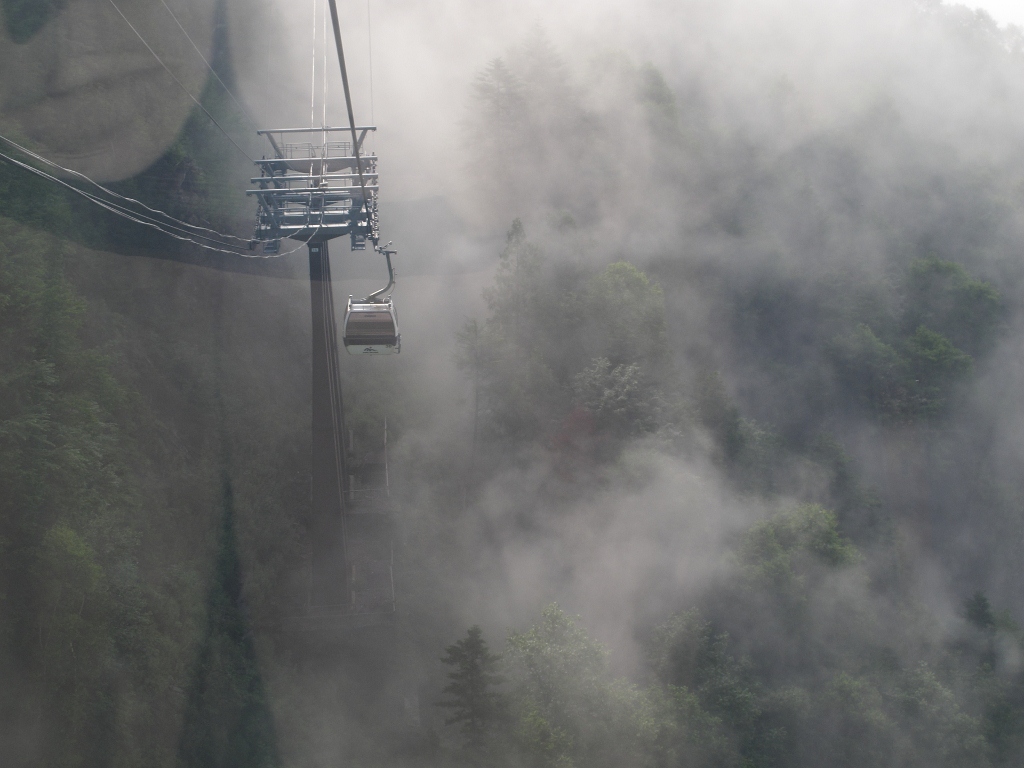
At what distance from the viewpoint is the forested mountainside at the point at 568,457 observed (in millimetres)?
20094

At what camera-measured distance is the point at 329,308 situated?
69.8 ft

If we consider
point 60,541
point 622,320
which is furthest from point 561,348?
point 60,541

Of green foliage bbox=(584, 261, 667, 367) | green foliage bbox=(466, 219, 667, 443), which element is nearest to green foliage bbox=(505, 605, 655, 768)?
green foliage bbox=(466, 219, 667, 443)

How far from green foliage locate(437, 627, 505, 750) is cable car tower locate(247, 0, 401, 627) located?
483 centimetres

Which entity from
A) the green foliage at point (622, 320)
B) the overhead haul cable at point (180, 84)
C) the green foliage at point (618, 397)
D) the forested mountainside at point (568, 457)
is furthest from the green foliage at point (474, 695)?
the overhead haul cable at point (180, 84)

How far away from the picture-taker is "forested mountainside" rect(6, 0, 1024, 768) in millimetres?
20094

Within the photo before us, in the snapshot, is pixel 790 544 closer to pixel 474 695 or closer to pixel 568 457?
pixel 568 457

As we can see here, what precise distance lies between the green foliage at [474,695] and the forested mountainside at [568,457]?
3.0 inches

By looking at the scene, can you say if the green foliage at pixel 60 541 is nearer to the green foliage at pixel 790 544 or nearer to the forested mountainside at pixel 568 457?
the forested mountainside at pixel 568 457

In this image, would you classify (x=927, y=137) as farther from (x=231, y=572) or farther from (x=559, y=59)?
(x=231, y=572)

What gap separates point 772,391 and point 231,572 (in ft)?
85.8

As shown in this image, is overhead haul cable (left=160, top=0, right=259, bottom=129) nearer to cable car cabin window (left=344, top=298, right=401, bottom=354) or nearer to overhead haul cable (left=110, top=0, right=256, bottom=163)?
overhead haul cable (left=110, top=0, right=256, bottom=163)

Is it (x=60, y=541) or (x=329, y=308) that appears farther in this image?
(x=329, y=308)

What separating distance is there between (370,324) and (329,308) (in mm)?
5339
